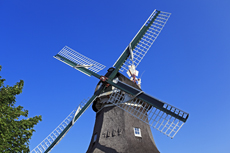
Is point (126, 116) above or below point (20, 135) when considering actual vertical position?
above

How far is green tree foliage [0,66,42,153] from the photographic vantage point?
28.4 ft

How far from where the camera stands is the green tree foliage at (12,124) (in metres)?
8.66

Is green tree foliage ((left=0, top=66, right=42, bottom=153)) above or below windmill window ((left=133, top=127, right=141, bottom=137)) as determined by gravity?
below

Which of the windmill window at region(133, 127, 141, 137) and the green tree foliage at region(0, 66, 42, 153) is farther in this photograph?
the windmill window at region(133, 127, 141, 137)

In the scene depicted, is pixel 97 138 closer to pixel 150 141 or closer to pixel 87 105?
pixel 87 105

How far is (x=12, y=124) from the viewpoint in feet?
29.6

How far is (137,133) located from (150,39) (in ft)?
22.5

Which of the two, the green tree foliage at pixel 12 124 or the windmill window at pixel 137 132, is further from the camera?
the windmill window at pixel 137 132

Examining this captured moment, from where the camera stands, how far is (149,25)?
Result: 54.0 ft

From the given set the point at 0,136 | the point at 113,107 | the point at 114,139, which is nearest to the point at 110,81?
the point at 113,107

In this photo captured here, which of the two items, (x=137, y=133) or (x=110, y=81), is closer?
(x=137, y=133)

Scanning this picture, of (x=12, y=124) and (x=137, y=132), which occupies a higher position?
(x=137, y=132)

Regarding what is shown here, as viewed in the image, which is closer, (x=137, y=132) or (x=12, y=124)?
(x=12, y=124)

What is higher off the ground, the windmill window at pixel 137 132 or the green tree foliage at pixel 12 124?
the windmill window at pixel 137 132
